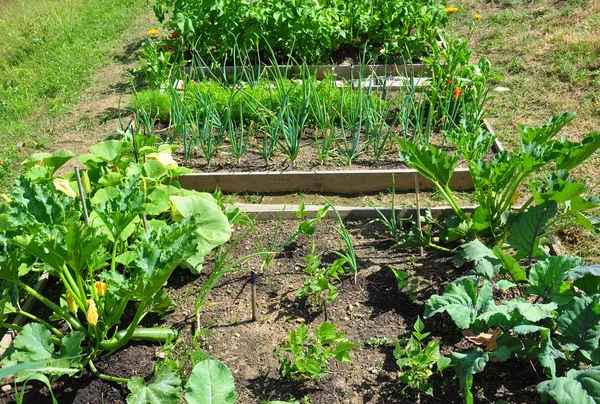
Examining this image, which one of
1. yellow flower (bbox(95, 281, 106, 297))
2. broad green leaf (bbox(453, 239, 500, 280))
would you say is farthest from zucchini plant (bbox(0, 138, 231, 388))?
broad green leaf (bbox(453, 239, 500, 280))

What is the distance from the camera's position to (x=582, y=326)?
2363 millimetres

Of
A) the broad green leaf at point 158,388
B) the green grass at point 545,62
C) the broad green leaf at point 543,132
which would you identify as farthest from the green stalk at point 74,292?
the green grass at point 545,62

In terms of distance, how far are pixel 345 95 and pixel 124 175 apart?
1617 millimetres

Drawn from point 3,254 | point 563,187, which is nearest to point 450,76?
point 563,187

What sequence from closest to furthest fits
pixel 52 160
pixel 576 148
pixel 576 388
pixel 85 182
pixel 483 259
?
pixel 576 388 < pixel 483 259 < pixel 576 148 < pixel 85 182 < pixel 52 160

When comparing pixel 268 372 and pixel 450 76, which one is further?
pixel 450 76

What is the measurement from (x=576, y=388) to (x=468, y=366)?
372 millimetres

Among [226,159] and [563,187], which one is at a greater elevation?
[563,187]

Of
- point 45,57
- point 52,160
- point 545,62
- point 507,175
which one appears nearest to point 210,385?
point 52,160

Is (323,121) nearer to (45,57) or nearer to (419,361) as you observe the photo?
(419,361)

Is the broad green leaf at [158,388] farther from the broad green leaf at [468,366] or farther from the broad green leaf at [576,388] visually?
the broad green leaf at [576,388]

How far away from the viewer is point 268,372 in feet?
8.97

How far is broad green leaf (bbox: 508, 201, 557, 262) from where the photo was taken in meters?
2.78

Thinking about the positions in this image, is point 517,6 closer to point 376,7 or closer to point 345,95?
point 376,7
